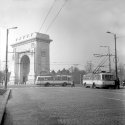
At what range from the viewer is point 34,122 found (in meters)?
6.41

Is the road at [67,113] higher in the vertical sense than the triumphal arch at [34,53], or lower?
lower

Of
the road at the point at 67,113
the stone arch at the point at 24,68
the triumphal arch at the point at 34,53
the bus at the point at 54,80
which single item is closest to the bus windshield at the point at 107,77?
the bus at the point at 54,80

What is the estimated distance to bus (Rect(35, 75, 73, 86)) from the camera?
47.4 metres

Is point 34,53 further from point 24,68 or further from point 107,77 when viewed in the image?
point 107,77

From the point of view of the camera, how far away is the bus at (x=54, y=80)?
47438 mm

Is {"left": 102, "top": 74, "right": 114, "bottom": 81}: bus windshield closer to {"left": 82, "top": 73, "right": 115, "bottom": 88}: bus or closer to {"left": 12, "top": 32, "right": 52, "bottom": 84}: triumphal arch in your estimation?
{"left": 82, "top": 73, "right": 115, "bottom": 88}: bus

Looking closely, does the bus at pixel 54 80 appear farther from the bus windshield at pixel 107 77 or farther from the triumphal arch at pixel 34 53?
the bus windshield at pixel 107 77

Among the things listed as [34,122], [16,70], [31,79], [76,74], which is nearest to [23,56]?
[16,70]

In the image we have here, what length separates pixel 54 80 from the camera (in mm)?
47844

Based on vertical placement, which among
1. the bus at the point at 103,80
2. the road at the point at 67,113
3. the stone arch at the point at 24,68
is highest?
the stone arch at the point at 24,68

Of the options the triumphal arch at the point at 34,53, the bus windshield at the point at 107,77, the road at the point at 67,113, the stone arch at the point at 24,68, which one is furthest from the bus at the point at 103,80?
the stone arch at the point at 24,68

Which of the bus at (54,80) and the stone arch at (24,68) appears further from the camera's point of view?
the stone arch at (24,68)

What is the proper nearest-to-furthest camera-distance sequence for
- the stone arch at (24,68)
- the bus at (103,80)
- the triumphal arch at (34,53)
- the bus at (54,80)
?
the bus at (103,80)
the bus at (54,80)
the triumphal arch at (34,53)
the stone arch at (24,68)

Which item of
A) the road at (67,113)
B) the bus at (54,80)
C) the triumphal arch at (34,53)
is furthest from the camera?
the triumphal arch at (34,53)
